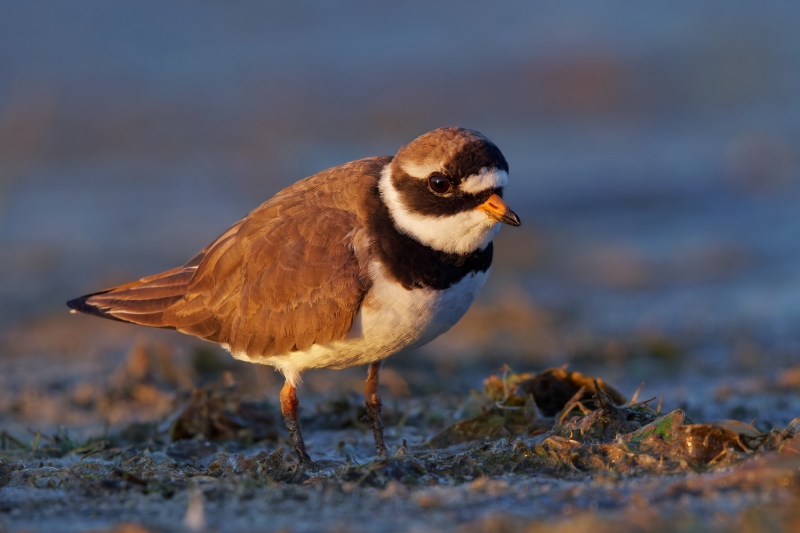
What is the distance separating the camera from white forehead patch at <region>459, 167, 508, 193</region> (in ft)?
17.3

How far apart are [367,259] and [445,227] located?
48cm

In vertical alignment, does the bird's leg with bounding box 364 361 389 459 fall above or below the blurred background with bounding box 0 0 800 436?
below

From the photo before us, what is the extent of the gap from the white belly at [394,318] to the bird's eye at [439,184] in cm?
51

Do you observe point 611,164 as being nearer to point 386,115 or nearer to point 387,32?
point 386,115

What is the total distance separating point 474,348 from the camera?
29.9ft

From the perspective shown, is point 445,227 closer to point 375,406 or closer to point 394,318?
point 394,318

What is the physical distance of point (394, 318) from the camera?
517cm

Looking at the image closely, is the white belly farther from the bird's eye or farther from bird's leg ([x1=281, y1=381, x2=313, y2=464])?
the bird's eye

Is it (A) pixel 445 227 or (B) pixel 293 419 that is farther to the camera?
(B) pixel 293 419

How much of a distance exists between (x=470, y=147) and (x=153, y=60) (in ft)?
55.1

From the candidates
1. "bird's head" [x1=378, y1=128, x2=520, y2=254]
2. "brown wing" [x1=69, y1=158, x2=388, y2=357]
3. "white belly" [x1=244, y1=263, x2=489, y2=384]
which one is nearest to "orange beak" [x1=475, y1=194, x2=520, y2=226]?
"bird's head" [x1=378, y1=128, x2=520, y2=254]

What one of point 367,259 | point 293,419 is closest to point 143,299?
point 293,419

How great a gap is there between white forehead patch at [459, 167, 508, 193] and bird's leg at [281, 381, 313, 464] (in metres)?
1.65

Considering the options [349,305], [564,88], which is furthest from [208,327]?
[564,88]
